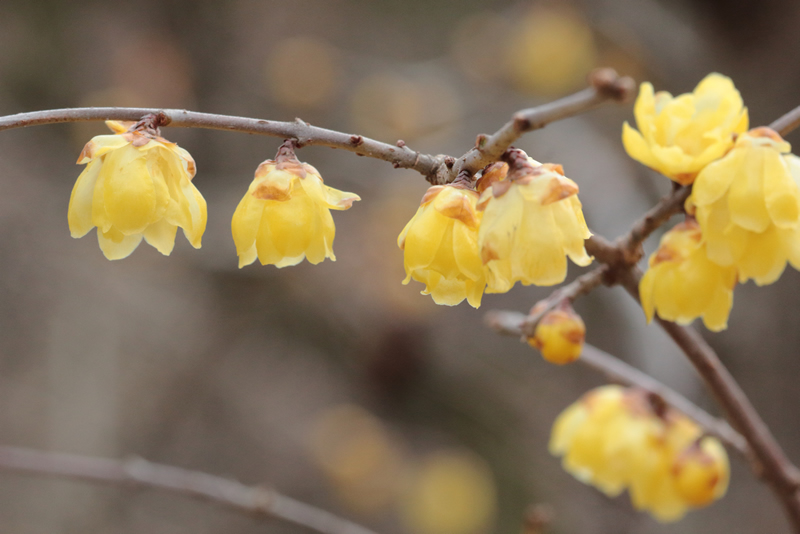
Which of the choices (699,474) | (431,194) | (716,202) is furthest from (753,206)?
(699,474)

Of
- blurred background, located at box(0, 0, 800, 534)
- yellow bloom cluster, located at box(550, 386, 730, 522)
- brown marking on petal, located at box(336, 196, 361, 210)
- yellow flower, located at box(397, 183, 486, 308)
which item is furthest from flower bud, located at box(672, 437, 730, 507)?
blurred background, located at box(0, 0, 800, 534)

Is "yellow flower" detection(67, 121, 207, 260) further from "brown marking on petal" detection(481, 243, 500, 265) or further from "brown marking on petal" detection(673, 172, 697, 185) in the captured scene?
"brown marking on petal" detection(673, 172, 697, 185)

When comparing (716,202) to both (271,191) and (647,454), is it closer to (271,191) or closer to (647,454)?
(271,191)

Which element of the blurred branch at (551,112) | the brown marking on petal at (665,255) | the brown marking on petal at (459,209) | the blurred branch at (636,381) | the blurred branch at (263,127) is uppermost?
the blurred branch at (263,127)

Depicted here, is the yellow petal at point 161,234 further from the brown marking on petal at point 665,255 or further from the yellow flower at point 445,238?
the brown marking on petal at point 665,255

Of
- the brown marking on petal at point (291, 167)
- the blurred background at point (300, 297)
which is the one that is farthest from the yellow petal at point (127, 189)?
the blurred background at point (300, 297)

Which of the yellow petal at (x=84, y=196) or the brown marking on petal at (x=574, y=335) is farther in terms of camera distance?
the brown marking on petal at (x=574, y=335)

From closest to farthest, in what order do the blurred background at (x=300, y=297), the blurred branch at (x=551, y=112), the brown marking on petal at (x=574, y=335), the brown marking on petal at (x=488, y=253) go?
the blurred branch at (x=551, y=112), the brown marking on petal at (x=488, y=253), the brown marking on petal at (x=574, y=335), the blurred background at (x=300, y=297)
